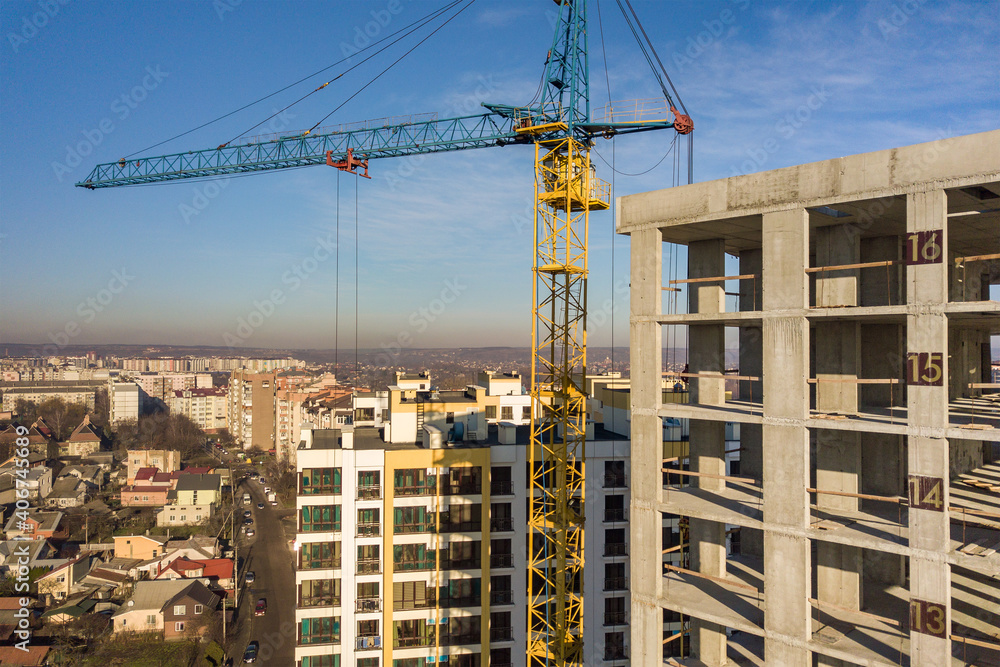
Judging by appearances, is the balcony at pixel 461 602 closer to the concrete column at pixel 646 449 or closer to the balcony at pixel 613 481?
the balcony at pixel 613 481

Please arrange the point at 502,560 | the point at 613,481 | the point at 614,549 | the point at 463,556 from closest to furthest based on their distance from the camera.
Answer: the point at 463,556 → the point at 502,560 → the point at 614,549 → the point at 613,481

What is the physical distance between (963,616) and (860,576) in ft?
6.21

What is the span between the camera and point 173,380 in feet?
602

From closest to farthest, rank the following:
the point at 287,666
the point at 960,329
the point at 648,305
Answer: the point at 648,305, the point at 960,329, the point at 287,666

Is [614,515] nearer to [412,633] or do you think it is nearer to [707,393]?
[412,633]

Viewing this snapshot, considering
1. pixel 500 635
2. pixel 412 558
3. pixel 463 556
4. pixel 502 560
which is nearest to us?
pixel 412 558

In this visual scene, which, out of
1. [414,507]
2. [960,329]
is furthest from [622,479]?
[960,329]

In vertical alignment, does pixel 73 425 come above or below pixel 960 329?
below

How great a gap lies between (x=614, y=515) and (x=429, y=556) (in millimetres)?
8287

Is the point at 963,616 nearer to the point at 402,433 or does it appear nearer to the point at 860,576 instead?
the point at 860,576

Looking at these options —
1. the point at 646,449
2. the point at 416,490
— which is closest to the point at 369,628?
the point at 416,490

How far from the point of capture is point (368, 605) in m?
25.3

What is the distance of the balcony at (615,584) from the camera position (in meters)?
26.8

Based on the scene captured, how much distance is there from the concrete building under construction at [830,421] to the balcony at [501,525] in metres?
14.5
